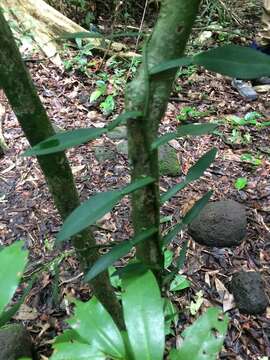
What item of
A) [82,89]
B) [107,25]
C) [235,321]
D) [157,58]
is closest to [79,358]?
[157,58]

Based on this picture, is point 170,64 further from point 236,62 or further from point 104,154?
point 104,154

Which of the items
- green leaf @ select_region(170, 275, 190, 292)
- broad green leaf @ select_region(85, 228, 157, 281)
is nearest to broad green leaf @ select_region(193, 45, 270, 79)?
broad green leaf @ select_region(85, 228, 157, 281)

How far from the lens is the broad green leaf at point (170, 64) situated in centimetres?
66

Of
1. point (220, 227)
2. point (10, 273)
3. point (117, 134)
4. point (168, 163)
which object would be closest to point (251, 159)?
point (168, 163)

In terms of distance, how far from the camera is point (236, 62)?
650mm

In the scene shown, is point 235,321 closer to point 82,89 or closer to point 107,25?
point 82,89

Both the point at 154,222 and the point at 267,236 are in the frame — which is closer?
the point at 154,222

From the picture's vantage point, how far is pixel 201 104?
3023mm

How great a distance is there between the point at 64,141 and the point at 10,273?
0.24m

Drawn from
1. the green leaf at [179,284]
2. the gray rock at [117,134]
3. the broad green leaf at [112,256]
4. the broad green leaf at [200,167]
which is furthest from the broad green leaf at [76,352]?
the gray rock at [117,134]

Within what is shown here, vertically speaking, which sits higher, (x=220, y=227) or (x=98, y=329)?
(x=98, y=329)

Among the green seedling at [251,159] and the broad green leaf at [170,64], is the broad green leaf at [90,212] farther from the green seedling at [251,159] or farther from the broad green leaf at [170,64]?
the green seedling at [251,159]

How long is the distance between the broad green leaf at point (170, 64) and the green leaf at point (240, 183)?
1.71 metres

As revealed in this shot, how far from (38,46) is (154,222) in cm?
273
